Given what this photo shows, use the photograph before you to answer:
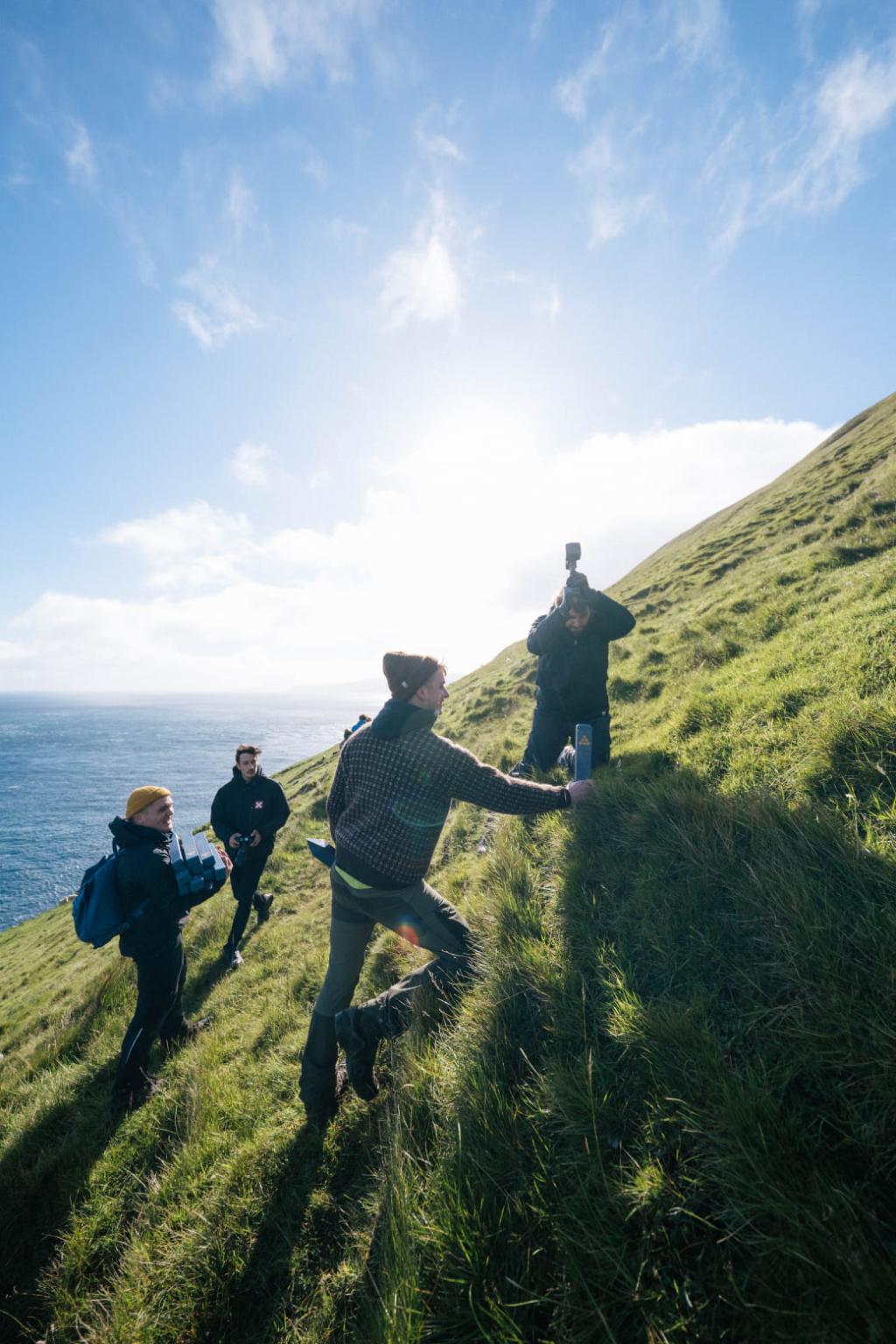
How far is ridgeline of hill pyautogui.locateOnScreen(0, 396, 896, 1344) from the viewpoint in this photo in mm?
1830

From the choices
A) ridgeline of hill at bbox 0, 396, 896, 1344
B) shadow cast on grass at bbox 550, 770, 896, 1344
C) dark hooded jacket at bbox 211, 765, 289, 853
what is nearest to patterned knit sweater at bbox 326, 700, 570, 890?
ridgeline of hill at bbox 0, 396, 896, 1344

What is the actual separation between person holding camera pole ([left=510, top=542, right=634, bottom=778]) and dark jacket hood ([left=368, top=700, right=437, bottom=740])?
3014 millimetres

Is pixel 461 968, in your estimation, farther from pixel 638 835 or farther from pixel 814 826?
pixel 814 826

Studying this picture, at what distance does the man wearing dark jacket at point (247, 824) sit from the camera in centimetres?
815

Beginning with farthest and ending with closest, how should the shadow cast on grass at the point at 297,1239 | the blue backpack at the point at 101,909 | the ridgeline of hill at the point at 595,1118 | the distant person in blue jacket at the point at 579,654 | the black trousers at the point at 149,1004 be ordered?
1. the distant person in blue jacket at the point at 579,654
2. the black trousers at the point at 149,1004
3. the blue backpack at the point at 101,909
4. the shadow cast on grass at the point at 297,1239
5. the ridgeline of hill at the point at 595,1118

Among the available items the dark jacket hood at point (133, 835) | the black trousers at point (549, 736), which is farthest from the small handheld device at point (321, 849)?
the black trousers at point (549, 736)

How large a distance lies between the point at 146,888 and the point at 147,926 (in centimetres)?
43

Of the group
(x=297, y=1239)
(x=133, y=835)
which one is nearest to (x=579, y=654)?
(x=133, y=835)

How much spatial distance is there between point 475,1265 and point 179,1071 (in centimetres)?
474

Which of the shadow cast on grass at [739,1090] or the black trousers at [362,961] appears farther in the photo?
the black trousers at [362,961]

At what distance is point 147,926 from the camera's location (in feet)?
17.1

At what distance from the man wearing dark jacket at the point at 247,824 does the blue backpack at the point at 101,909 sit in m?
3.06

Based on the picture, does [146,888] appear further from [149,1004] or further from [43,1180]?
[43,1180]

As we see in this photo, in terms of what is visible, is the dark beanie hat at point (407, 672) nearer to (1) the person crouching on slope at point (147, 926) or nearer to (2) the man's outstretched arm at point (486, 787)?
(2) the man's outstretched arm at point (486, 787)
